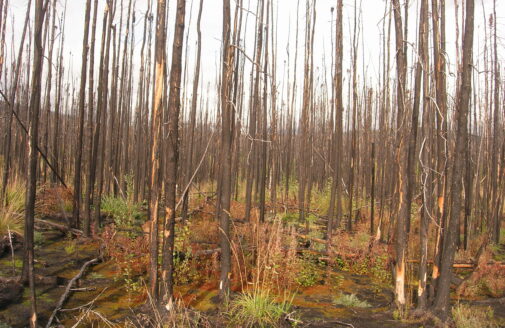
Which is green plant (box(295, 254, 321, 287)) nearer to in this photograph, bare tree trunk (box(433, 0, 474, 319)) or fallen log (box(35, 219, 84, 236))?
bare tree trunk (box(433, 0, 474, 319))

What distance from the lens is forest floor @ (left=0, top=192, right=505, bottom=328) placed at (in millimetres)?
3299

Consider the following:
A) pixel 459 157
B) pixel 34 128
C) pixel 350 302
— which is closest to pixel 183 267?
pixel 350 302

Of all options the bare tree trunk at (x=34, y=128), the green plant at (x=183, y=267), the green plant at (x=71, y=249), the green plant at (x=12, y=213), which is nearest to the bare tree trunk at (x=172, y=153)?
A: the bare tree trunk at (x=34, y=128)

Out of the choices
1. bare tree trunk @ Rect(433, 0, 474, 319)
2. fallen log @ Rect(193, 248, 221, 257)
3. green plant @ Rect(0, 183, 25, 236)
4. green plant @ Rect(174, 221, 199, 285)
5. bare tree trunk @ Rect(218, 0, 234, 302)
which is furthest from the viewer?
green plant @ Rect(0, 183, 25, 236)

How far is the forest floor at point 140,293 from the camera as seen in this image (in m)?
3.30

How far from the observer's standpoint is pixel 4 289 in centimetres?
341

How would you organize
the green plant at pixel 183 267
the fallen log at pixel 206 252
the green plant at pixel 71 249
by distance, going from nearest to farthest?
the green plant at pixel 183 267 → the fallen log at pixel 206 252 → the green plant at pixel 71 249

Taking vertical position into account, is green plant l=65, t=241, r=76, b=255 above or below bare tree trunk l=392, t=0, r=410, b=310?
below

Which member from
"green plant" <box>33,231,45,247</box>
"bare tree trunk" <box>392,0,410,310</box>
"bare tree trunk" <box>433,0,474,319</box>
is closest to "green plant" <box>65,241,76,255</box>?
"green plant" <box>33,231,45,247</box>

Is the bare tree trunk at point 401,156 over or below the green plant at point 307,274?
over

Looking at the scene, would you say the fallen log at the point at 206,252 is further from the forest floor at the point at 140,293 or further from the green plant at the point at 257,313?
the green plant at the point at 257,313

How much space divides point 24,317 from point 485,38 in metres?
8.13

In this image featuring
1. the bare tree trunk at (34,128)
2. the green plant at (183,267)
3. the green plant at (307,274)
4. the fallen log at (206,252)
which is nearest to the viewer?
the bare tree trunk at (34,128)

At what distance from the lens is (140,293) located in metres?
3.95
